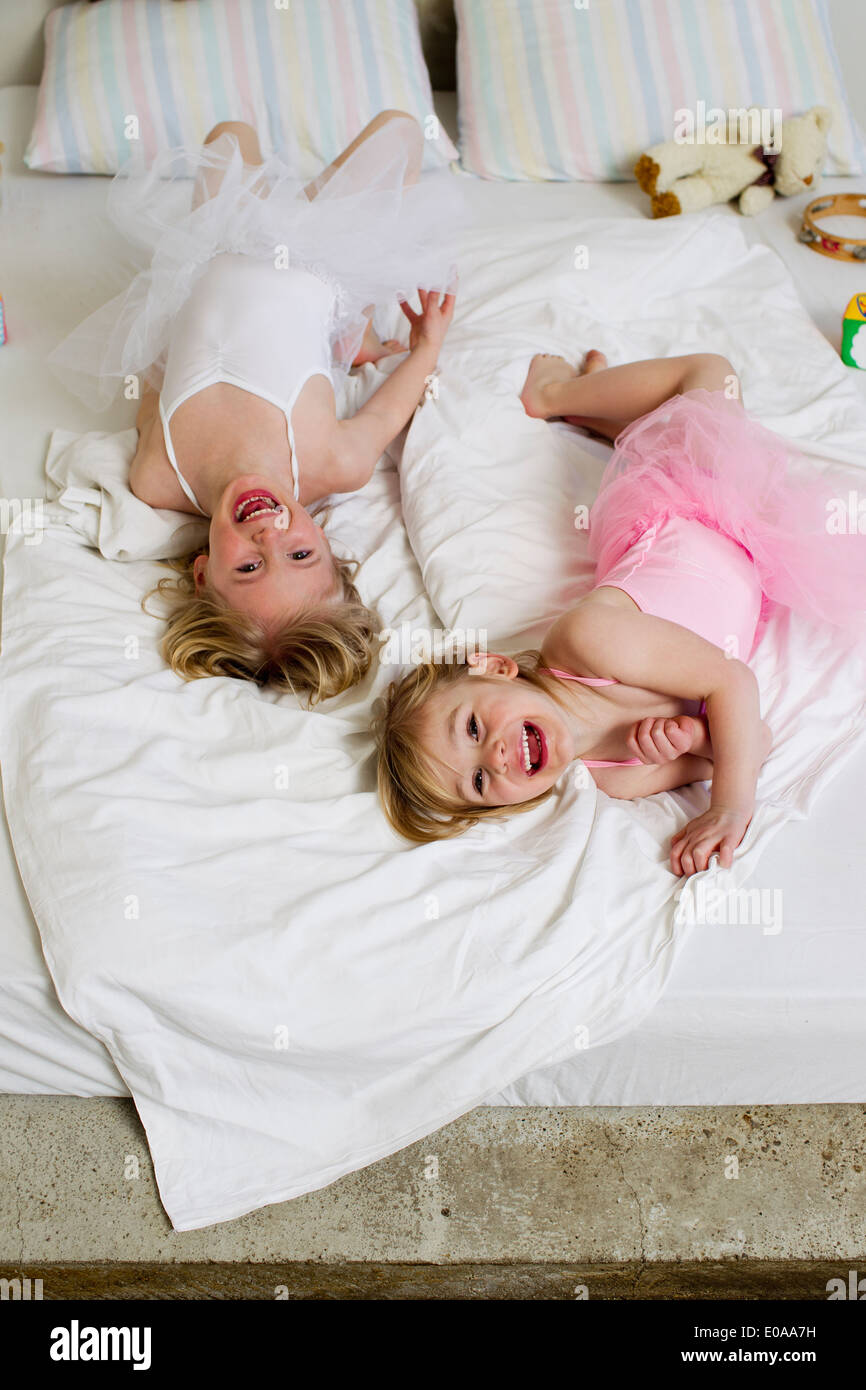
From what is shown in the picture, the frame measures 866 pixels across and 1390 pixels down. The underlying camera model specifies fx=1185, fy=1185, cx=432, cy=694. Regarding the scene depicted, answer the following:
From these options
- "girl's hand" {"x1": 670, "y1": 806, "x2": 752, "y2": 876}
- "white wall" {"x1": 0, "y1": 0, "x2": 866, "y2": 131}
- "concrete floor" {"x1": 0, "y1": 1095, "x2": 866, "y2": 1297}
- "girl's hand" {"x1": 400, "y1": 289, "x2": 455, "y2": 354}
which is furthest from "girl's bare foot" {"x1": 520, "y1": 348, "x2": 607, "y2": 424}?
"white wall" {"x1": 0, "y1": 0, "x2": 866, "y2": 131}

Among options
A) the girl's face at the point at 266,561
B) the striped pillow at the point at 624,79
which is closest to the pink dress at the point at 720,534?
the girl's face at the point at 266,561

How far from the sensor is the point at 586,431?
6.51 feet

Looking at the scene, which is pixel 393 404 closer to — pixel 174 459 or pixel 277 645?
pixel 174 459

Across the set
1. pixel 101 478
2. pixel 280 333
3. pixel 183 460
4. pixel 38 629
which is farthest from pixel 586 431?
pixel 38 629

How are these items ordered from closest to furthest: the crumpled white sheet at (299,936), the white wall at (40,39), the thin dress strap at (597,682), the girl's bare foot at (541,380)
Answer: the crumpled white sheet at (299,936)
the thin dress strap at (597,682)
the girl's bare foot at (541,380)
the white wall at (40,39)

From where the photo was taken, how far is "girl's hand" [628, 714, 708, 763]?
4.79ft

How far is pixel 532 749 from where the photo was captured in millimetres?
1410

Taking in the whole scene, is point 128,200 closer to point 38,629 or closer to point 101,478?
point 101,478

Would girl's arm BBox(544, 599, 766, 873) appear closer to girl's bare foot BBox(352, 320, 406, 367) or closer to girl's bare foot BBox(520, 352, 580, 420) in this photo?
girl's bare foot BBox(520, 352, 580, 420)

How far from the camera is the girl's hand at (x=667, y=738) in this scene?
146cm

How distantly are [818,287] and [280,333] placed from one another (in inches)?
41.6

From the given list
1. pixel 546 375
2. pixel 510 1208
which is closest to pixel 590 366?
pixel 546 375

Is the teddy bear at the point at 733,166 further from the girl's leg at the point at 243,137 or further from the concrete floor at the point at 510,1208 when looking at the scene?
the concrete floor at the point at 510,1208

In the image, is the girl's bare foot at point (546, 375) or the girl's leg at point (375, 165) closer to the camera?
the girl's bare foot at point (546, 375)
